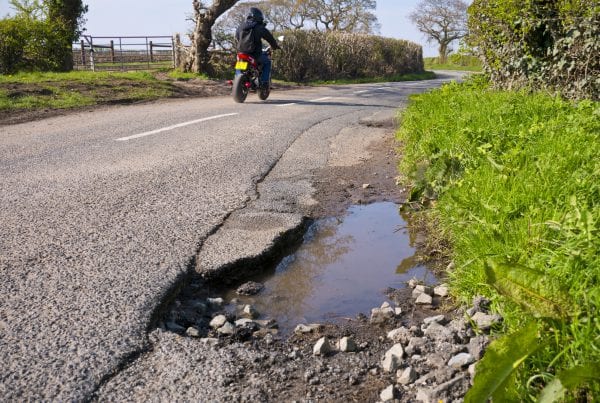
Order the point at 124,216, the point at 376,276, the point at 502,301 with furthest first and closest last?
the point at 124,216
the point at 376,276
the point at 502,301

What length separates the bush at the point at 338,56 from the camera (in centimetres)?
2183

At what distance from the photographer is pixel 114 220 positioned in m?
3.73

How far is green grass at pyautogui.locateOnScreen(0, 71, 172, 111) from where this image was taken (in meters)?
9.91

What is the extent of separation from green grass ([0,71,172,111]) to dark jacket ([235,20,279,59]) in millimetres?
2369

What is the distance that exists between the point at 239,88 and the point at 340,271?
8403 millimetres

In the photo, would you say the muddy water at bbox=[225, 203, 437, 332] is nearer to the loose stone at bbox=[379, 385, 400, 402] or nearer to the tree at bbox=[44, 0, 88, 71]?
the loose stone at bbox=[379, 385, 400, 402]

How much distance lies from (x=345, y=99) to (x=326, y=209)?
9.35m

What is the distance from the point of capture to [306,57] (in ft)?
73.3

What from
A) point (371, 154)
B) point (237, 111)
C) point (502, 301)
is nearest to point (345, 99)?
point (237, 111)

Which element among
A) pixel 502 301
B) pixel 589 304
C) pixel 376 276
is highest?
pixel 589 304

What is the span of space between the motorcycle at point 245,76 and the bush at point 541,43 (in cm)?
430

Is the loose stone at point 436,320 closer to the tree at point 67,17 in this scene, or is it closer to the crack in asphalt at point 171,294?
the crack in asphalt at point 171,294

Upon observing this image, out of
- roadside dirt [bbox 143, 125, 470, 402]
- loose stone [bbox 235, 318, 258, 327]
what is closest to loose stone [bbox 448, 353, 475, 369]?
roadside dirt [bbox 143, 125, 470, 402]

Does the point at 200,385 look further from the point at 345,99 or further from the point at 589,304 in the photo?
the point at 345,99
